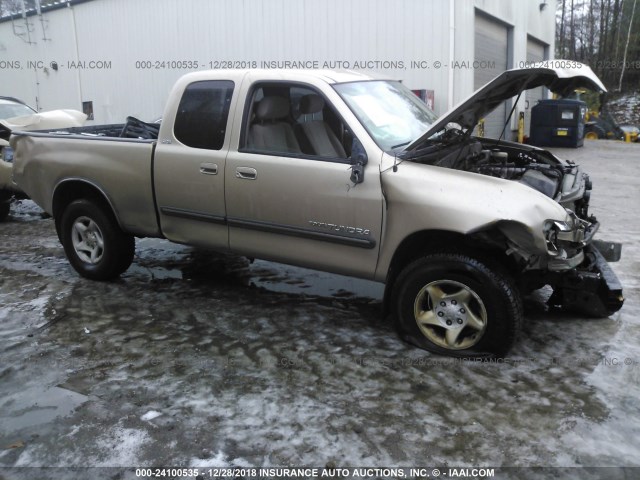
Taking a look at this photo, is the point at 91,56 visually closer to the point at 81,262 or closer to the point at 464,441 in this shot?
the point at 81,262

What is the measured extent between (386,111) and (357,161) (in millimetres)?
732

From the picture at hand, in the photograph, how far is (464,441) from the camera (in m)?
2.91

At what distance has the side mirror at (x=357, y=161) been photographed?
3796mm

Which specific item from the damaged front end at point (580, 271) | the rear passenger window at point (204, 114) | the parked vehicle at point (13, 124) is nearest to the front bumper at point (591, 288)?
the damaged front end at point (580, 271)

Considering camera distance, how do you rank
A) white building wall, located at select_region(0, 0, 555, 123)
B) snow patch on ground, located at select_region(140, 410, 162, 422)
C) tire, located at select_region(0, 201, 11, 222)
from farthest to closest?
white building wall, located at select_region(0, 0, 555, 123), tire, located at select_region(0, 201, 11, 222), snow patch on ground, located at select_region(140, 410, 162, 422)

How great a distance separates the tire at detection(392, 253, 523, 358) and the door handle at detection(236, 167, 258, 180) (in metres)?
1.29

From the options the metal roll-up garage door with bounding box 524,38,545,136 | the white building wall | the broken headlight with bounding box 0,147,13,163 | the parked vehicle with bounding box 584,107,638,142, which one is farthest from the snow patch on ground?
the parked vehicle with bounding box 584,107,638,142

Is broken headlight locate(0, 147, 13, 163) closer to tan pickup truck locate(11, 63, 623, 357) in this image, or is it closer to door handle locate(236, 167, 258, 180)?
tan pickup truck locate(11, 63, 623, 357)

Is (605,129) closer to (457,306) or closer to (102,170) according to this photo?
(457,306)

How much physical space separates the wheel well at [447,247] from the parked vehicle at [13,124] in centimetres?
573

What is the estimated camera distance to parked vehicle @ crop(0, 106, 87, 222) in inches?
298

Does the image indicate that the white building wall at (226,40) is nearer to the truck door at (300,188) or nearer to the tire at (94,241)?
the truck door at (300,188)

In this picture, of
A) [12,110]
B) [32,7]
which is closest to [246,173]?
[12,110]

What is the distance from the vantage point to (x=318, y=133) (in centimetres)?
423
